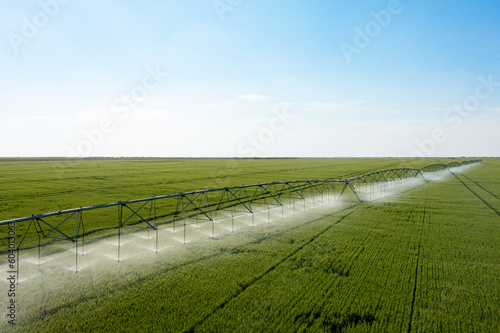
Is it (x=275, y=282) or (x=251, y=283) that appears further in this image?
(x=275, y=282)

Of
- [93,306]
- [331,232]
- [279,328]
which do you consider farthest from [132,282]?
[331,232]

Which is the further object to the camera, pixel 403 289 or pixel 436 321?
pixel 403 289

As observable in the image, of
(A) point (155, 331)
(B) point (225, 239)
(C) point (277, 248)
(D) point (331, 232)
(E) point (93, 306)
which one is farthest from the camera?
(D) point (331, 232)

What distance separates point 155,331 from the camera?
10539mm

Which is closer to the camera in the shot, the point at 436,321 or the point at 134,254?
the point at 436,321

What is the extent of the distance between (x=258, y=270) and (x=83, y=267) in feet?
29.5

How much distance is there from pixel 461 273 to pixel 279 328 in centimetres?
1067

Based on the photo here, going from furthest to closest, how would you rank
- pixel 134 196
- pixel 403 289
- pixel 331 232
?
pixel 134 196, pixel 331 232, pixel 403 289

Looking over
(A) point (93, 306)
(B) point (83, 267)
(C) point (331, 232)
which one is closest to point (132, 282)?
(A) point (93, 306)

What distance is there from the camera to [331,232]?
2280cm

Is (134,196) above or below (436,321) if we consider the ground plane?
above

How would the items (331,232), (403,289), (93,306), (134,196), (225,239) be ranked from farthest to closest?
(134,196) → (331,232) → (225,239) → (403,289) → (93,306)

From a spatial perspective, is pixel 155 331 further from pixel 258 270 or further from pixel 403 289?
pixel 403 289

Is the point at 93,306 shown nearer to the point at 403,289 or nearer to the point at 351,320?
the point at 351,320
